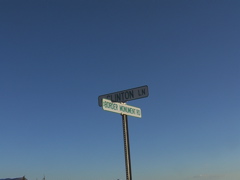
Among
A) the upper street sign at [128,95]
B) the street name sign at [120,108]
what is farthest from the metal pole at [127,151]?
the upper street sign at [128,95]

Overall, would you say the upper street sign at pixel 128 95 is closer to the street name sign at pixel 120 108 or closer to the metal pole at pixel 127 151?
the street name sign at pixel 120 108

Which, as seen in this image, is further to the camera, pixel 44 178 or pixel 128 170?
pixel 44 178

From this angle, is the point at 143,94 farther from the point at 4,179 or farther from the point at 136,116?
the point at 4,179

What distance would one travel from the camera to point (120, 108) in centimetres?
789

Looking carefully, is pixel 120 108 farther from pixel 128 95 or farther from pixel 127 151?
pixel 127 151

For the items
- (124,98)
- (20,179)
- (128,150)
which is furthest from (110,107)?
(20,179)

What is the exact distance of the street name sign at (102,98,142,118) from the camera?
7601 mm

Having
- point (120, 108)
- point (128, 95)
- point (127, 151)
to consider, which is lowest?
→ point (127, 151)

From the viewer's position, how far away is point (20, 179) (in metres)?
52.8

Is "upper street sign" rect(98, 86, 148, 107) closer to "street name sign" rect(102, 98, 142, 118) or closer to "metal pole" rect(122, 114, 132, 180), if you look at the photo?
"street name sign" rect(102, 98, 142, 118)

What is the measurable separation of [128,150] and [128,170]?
1.42 ft

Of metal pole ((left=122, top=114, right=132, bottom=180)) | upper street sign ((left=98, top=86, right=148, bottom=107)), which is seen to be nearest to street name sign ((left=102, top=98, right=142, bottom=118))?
upper street sign ((left=98, top=86, right=148, bottom=107))

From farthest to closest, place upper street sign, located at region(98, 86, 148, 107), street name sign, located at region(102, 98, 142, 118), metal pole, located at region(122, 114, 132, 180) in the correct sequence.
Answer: upper street sign, located at region(98, 86, 148, 107) < street name sign, located at region(102, 98, 142, 118) < metal pole, located at region(122, 114, 132, 180)

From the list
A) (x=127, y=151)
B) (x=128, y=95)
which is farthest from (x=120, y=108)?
(x=127, y=151)
